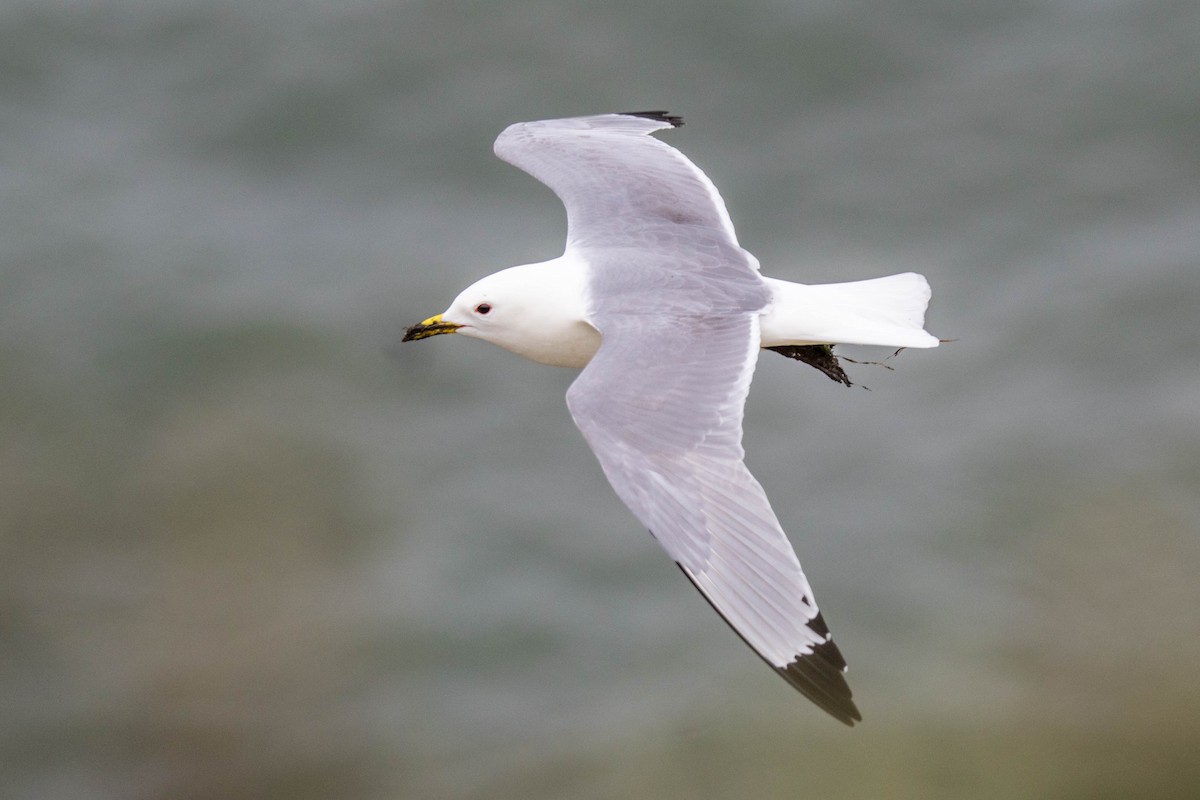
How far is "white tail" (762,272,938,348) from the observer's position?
4531 mm

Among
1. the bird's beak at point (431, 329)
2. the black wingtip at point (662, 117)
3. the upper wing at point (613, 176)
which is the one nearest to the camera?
the bird's beak at point (431, 329)

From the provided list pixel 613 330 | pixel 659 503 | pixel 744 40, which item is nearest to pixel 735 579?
pixel 659 503

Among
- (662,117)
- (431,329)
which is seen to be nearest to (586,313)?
(431,329)

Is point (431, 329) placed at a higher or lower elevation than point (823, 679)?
higher

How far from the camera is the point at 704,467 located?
159 inches

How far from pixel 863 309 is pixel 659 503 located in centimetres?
107

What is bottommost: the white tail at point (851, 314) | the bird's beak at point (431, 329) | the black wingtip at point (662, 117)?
the white tail at point (851, 314)

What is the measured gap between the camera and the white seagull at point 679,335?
375cm

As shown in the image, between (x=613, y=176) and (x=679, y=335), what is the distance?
3.51ft

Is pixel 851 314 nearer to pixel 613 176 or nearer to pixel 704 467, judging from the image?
pixel 704 467

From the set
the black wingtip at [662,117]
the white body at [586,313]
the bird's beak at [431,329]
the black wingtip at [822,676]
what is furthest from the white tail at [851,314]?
the black wingtip at [662,117]

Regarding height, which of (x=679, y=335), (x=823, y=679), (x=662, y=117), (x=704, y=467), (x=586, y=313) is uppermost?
(x=662, y=117)

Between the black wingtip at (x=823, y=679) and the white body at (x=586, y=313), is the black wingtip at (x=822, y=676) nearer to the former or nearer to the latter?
the black wingtip at (x=823, y=679)

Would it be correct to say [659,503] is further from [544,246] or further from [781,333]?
[544,246]
